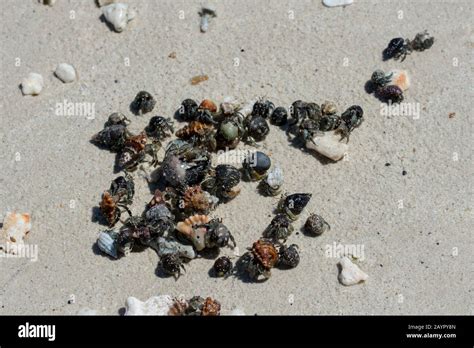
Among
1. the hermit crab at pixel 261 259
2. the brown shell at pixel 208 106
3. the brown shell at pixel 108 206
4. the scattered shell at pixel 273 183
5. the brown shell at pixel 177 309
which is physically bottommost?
the brown shell at pixel 177 309

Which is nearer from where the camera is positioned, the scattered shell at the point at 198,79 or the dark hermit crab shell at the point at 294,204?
the dark hermit crab shell at the point at 294,204

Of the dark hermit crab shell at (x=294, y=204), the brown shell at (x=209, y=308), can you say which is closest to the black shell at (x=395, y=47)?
the dark hermit crab shell at (x=294, y=204)

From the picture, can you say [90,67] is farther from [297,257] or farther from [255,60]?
[297,257]

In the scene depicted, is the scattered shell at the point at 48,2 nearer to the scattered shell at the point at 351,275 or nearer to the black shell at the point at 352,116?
the black shell at the point at 352,116

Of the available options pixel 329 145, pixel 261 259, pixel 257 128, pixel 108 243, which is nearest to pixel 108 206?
pixel 108 243

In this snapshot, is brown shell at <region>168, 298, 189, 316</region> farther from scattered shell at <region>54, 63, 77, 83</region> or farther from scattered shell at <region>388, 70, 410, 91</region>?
scattered shell at <region>388, 70, 410, 91</region>

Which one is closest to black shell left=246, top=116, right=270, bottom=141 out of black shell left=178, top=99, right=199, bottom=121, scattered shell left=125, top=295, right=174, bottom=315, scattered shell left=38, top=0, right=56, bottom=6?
black shell left=178, top=99, right=199, bottom=121
